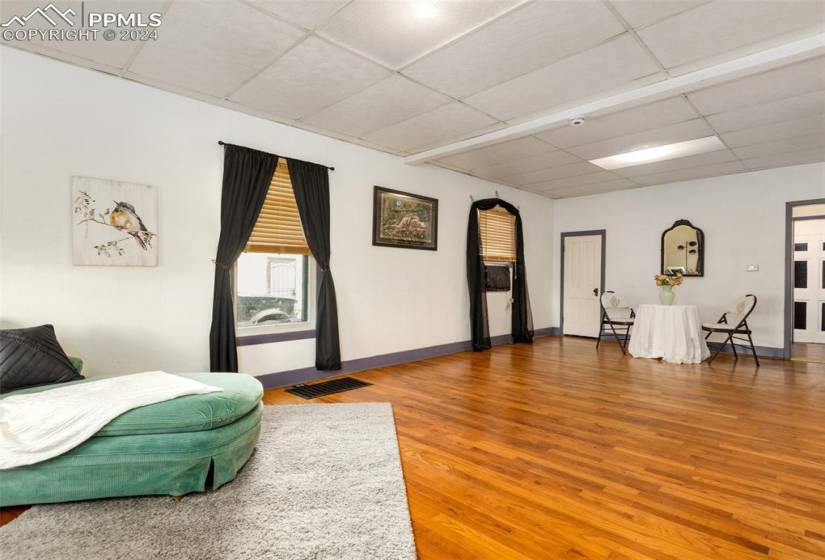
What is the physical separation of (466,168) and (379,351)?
3128 mm

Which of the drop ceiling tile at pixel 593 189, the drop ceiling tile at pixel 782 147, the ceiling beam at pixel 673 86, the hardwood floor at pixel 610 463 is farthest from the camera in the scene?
the drop ceiling tile at pixel 593 189

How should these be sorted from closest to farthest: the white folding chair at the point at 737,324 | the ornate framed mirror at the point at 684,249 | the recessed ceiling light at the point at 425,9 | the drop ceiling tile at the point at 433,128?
the recessed ceiling light at the point at 425,9 → the drop ceiling tile at the point at 433,128 → the white folding chair at the point at 737,324 → the ornate framed mirror at the point at 684,249

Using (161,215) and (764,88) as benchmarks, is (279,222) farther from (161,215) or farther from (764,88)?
(764,88)

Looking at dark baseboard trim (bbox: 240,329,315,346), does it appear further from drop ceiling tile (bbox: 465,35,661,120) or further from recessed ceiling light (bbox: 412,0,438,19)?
recessed ceiling light (bbox: 412,0,438,19)

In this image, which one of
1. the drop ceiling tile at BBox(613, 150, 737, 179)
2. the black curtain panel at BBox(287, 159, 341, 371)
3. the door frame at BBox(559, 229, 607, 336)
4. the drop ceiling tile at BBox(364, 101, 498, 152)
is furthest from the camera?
the door frame at BBox(559, 229, 607, 336)

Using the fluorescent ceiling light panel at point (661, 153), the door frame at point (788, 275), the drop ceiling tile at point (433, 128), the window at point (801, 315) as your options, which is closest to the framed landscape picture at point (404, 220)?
the drop ceiling tile at point (433, 128)

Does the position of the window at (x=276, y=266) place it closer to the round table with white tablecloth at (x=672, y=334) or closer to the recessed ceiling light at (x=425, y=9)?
the recessed ceiling light at (x=425, y=9)

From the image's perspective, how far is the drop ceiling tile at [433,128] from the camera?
4.52 meters

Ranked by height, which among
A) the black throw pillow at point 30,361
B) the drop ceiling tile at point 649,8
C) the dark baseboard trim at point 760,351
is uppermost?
the drop ceiling tile at point 649,8

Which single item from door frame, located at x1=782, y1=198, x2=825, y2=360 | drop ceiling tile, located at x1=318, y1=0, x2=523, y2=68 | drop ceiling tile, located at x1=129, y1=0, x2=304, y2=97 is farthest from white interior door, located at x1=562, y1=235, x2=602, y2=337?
drop ceiling tile, located at x1=129, y1=0, x2=304, y2=97

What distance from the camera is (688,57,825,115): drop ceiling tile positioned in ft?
11.6

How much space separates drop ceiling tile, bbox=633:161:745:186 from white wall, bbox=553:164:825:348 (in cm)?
24

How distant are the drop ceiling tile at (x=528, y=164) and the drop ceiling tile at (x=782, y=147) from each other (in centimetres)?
209

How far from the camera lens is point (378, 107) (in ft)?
14.4
